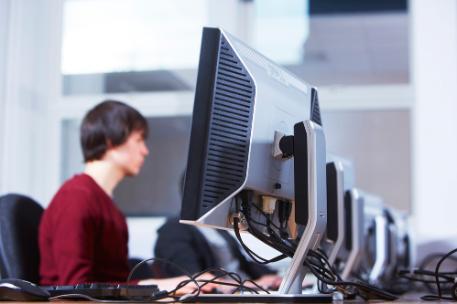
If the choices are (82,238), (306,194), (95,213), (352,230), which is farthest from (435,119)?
(306,194)

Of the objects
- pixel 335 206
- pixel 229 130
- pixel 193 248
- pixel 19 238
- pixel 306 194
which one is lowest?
pixel 193 248

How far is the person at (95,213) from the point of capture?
6.93 ft

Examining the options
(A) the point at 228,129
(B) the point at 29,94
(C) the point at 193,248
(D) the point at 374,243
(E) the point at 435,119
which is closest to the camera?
(A) the point at 228,129

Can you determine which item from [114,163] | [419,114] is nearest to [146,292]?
[114,163]

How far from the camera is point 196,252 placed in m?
3.00

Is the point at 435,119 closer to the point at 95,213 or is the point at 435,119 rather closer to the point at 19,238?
the point at 95,213

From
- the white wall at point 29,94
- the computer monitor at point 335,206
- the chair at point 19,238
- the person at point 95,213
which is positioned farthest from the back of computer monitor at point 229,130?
the white wall at point 29,94

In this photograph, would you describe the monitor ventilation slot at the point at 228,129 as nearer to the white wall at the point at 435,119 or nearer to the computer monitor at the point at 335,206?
the computer monitor at the point at 335,206

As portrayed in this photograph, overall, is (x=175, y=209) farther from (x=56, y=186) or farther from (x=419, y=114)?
(x=419, y=114)

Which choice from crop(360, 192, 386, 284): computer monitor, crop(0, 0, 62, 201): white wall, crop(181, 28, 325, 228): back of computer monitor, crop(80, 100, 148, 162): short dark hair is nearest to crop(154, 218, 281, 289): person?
crop(360, 192, 386, 284): computer monitor

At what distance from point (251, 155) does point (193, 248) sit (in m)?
1.63

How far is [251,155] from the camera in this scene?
1408mm

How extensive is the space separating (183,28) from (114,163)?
1841mm

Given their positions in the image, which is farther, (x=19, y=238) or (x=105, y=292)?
(x=19, y=238)
